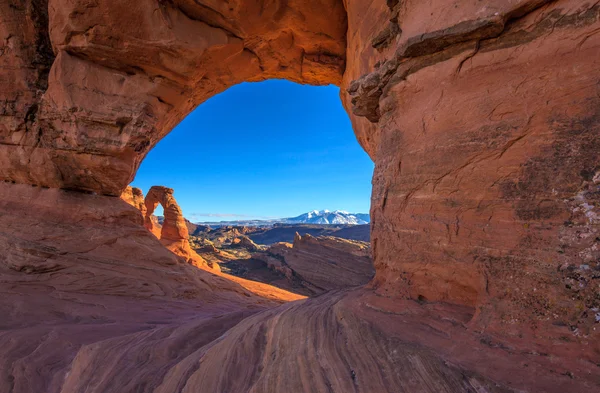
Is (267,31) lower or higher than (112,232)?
higher

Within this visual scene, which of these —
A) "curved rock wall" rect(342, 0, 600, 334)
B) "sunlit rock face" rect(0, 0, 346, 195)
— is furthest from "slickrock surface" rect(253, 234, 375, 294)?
"curved rock wall" rect(342, 0, 600, 334)

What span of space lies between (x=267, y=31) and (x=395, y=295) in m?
9.26

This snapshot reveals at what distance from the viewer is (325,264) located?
21812 mm

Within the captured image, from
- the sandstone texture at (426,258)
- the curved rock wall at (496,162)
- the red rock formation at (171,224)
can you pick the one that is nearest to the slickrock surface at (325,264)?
the red rock formation at (171,224)

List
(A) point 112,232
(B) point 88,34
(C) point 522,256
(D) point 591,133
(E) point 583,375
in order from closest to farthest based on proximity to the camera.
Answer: (E) point 583,375 < (D) point 591,133 < (C) point 522,256 < (B) point 88,34 < (A) point 112,232

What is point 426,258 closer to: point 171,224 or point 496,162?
point 496,162

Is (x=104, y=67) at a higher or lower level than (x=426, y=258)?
higher

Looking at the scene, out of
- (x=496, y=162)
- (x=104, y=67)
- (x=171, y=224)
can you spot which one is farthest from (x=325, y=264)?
(x=496, y=162)

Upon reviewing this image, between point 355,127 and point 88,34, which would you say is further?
point 355,127

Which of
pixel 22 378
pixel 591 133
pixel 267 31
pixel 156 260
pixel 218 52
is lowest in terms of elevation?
pixel 22 378

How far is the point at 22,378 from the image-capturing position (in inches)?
137

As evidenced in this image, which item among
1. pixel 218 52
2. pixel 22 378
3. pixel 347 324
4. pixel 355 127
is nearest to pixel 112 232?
pixel 22 378

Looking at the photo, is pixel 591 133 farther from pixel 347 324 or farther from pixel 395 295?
pixel 347 324

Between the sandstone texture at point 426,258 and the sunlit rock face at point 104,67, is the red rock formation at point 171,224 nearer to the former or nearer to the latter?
the sunlit rock face at point 104,67
